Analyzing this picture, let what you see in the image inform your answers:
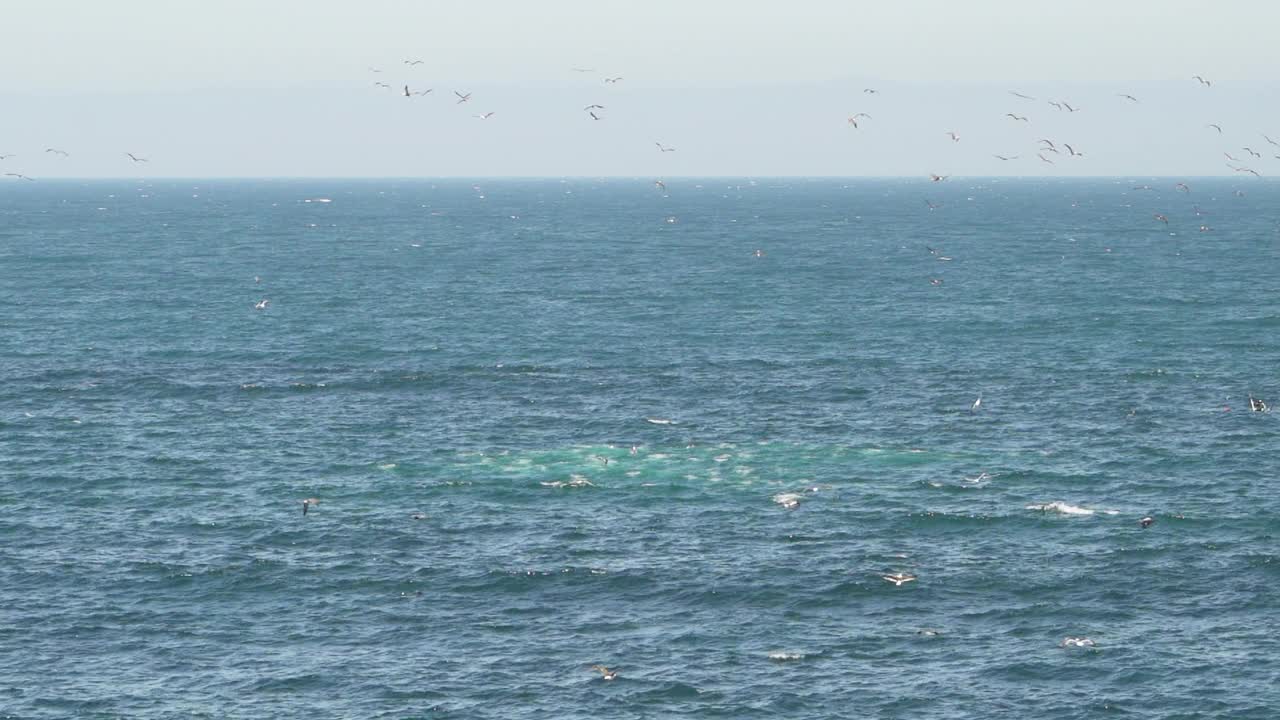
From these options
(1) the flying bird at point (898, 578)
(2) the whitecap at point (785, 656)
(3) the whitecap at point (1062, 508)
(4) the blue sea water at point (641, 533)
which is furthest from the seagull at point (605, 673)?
(3) the whitecap at point (1062, 508)

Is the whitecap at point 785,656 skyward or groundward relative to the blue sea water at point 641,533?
groundward

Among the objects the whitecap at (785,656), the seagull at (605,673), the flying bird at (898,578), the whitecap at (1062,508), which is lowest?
the whitecap at (785,656)

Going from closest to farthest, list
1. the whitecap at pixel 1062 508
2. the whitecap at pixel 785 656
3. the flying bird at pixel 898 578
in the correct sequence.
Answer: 1. the whitecap at pixel 785 656
2. the flying bird at pixel 898 578
3. the whitecap at pixel 1062 508

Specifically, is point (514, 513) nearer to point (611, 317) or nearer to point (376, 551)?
point (376, 551)

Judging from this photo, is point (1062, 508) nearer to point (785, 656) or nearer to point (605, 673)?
point (785, 656)

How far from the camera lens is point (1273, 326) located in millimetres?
177250

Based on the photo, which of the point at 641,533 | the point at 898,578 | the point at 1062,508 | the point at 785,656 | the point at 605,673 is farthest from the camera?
the point at 1062,508

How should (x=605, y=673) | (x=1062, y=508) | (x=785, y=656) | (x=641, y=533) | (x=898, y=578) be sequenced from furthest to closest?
(x=1062, y=508) → (x=641, y=533) → (x=898, y=578) → (x=785, y=656) → (x=605, y=673)

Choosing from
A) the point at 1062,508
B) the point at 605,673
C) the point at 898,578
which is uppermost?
the point at 1062,508

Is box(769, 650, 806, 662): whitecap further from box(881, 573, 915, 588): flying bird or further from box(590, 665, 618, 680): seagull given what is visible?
box(881, 573, 915, 588): flying bird

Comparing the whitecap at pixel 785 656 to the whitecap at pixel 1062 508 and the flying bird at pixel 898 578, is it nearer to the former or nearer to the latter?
the flying bird at pixel 898 578

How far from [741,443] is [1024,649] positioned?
1788 inches

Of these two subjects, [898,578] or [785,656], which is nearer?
[785,656]

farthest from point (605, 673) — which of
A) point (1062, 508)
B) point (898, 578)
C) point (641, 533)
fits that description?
point (1062, 508)
